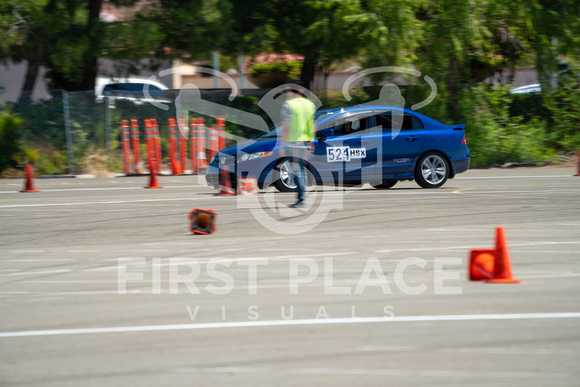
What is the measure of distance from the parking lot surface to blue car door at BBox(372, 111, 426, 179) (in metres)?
2.38

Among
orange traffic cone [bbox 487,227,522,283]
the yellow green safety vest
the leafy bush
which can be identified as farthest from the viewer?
the leafy bush

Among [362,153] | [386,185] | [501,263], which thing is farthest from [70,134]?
[501,263]

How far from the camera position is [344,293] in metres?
6.11

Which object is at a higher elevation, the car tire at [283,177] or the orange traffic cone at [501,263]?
the car tire at [283,177]

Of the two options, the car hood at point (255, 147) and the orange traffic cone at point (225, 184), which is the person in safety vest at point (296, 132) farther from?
the orange traffic cone at point (225, 184)

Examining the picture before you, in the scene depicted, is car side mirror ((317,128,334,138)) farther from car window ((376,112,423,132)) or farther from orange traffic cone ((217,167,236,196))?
orange traffic cone ((217,167,236,196))

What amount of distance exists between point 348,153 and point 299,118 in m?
2.66

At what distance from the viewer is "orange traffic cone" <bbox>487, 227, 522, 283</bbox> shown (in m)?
6.42

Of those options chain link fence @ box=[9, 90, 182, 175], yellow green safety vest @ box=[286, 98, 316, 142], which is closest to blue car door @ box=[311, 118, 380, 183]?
yellow green safety vest @ box=[286, 98, 316, 142]

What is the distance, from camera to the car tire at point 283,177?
1330 cm

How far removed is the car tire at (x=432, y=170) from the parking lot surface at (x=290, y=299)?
2659 mm

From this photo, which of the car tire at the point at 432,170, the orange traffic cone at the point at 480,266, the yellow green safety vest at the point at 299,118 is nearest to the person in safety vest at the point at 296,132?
the yellow green safety vest at the point at 299,118

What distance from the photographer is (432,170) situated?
46.8 feet

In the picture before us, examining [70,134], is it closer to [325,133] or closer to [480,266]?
[325,133]
